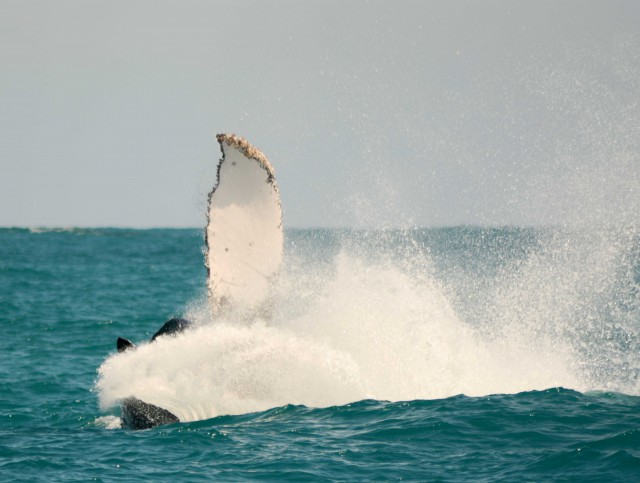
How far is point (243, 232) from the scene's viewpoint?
591 inches

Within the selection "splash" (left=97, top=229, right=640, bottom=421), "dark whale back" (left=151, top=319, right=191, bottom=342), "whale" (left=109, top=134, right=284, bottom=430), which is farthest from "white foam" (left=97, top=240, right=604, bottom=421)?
"whale" (left=109, top=134, right=284, bottom=430)

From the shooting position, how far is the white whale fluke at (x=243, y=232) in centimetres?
1480

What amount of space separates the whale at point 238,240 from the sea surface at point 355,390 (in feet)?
1.06

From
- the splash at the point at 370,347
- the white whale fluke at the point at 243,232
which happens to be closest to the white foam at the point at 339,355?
the splash at the point at 370,347

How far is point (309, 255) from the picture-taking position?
2269cm

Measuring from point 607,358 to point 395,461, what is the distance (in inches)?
440

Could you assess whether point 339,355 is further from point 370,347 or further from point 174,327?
point 174,327

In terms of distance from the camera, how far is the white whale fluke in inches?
583

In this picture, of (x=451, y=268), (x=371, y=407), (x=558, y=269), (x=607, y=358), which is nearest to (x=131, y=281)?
(x=451, y=268)

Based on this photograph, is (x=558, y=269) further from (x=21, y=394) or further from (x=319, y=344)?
(x=21, y=394)

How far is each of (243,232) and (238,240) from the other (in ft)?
0.52

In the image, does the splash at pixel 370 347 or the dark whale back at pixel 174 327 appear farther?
the dark whale back at pixel 174 327

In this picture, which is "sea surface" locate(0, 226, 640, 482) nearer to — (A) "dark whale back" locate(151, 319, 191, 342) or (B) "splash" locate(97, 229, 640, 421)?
(B) "splash" locate(97, 229, 640, 421)

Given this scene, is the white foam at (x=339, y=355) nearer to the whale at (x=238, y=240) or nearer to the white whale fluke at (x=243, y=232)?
the whale at (x=238, y=240)
